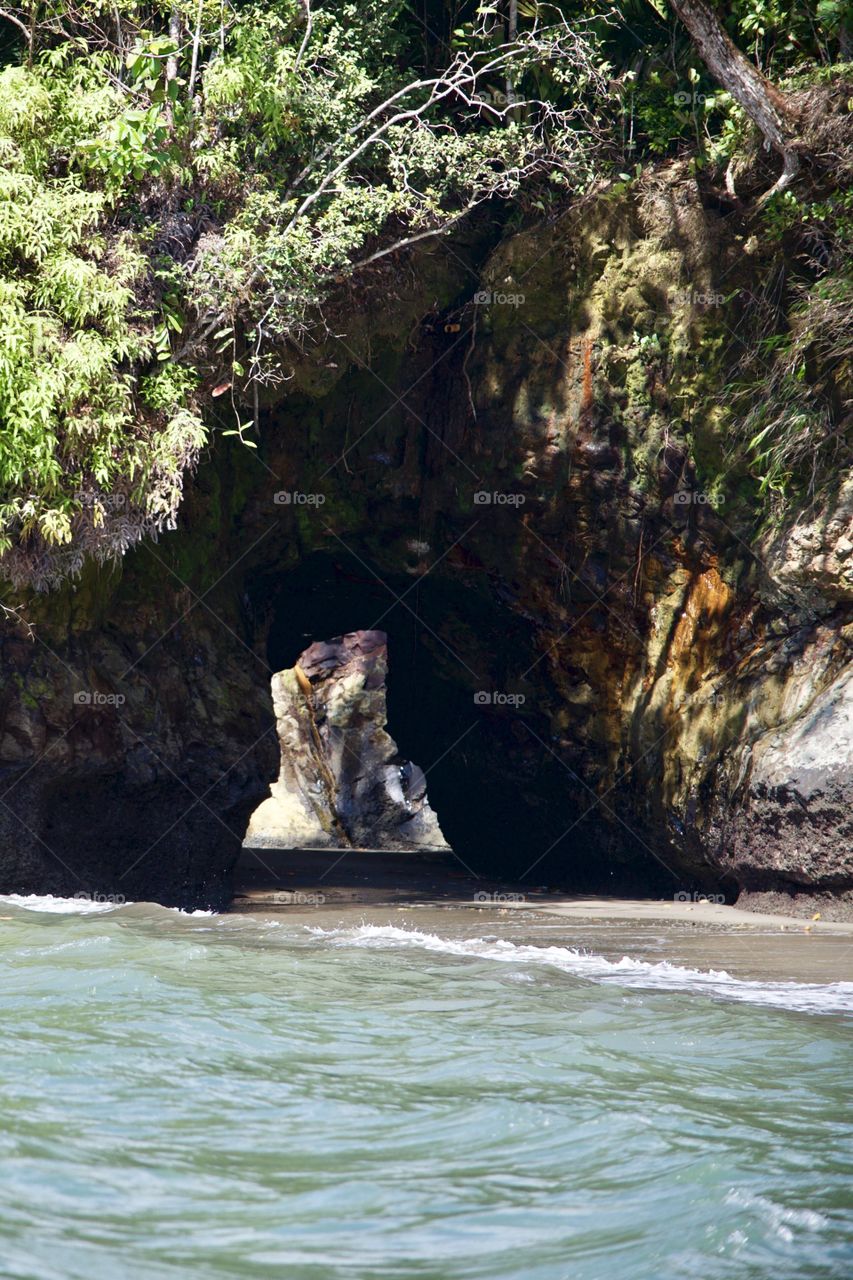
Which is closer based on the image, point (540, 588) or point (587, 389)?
point (587, 389)

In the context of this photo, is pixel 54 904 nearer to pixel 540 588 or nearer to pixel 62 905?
pixel 62 905

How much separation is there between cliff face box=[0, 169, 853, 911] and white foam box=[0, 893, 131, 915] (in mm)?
607

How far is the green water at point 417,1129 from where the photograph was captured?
2.62 meters

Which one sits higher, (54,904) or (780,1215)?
(780,1215)

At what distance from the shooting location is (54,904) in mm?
8984

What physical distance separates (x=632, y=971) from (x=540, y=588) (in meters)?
6.86

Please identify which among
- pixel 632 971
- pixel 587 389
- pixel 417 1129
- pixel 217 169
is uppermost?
pixel 217 169

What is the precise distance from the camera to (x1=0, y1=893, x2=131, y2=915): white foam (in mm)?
8461

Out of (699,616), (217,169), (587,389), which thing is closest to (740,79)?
(587,389)

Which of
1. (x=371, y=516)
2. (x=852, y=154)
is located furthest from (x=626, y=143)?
(x=371, y=516)

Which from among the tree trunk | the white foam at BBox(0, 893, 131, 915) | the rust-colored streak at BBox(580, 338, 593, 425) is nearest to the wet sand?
the white foam at BBox(0, 893, 131, 915)

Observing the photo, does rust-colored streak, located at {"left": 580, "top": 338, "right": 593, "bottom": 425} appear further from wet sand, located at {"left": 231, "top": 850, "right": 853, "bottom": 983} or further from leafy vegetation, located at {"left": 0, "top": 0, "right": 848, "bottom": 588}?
wet sand, located at {"left": 231, "top": 850, "right": 853, "bottom": 983}

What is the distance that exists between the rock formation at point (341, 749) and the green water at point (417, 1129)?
19870 millimetres

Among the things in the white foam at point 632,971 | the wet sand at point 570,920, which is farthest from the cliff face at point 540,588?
the white foam at point 632,971
